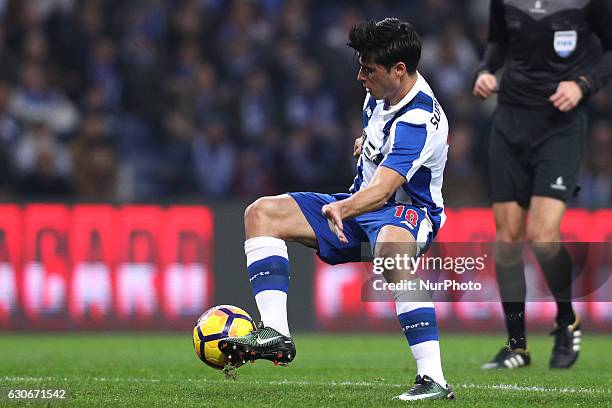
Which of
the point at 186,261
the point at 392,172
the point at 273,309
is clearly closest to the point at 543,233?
the point at 392,172

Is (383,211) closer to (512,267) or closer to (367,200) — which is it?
(367,200)

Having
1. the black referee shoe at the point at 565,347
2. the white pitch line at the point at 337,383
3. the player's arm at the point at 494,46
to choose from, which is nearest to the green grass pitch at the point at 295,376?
the white pitch line at the point at 337,383

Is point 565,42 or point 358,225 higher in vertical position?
point 565,42

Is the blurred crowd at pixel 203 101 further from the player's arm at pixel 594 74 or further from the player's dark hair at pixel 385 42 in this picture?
the player's dark hair at pixel 385 42

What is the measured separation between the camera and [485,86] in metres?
7.89

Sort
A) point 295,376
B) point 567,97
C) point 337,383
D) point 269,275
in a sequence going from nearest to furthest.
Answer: point 269,275, point 337,383, point 295,376, point 567,97

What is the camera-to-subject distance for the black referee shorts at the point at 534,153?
7879 millimetres

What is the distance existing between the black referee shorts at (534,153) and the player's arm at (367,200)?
88.0 inches

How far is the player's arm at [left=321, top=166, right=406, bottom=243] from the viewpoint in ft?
18.4

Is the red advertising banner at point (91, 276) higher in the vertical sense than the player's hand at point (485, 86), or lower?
lower

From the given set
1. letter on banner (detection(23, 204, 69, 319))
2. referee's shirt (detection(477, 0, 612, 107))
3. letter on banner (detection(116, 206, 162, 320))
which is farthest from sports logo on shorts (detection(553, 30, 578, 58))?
letter on banner (detection(23, 204, 69, 319))

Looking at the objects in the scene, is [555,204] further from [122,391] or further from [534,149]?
[122,391]

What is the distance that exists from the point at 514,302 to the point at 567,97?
1.38m

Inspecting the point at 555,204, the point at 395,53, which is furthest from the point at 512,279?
the point at 395,53
